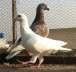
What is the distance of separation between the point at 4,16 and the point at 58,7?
4.34 ft

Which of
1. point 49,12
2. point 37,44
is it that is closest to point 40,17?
point 49,12

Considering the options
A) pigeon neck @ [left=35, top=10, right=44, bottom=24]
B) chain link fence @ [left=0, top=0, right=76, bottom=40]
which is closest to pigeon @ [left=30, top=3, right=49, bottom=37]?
pigeon neck @ [left=35, top=10, right=44, bottom=24]

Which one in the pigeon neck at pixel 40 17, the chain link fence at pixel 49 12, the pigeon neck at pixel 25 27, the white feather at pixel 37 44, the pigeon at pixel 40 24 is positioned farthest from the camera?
the chain link fence at pixel 49 12

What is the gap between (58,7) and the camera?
9.67 m

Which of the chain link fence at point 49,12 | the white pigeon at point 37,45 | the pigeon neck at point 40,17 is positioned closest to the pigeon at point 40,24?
the pigeon neck at point 40,17

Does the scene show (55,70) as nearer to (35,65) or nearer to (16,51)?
(35,65)

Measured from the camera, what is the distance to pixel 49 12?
30.8 ft

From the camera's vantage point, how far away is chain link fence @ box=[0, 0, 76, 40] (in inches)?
362

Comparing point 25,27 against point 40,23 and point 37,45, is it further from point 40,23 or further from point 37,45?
point 40,23

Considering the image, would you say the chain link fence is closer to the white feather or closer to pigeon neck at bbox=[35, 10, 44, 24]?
pigeon neck at bbox=[35, 10, 44, 24]

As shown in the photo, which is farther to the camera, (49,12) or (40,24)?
(49,12)

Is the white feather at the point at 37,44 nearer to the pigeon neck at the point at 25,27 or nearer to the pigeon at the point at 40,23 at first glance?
the pigeon neck at the point at 25,27

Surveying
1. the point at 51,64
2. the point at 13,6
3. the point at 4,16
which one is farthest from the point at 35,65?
the point at 4,16

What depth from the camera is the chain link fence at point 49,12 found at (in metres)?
9.19
